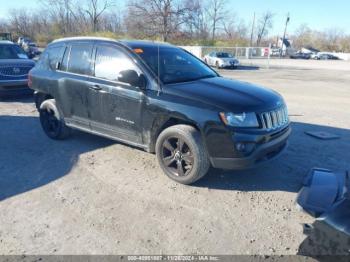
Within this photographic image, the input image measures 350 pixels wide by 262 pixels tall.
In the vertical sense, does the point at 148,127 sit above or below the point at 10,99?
above

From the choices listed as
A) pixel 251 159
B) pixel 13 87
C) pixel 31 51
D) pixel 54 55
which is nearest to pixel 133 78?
pixel 251 159

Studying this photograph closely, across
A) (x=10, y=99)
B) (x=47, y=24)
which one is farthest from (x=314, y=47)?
(x=10, y=99)

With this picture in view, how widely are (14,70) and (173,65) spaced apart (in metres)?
7.02

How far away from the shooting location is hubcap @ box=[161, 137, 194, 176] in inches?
162

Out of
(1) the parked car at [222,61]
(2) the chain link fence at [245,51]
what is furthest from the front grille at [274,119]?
(2) the chain link fence at [245,51]

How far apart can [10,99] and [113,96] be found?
722 centimetres

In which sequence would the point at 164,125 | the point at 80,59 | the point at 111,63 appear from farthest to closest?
the point at 80,59, the point at 111,63, the point at 164,125

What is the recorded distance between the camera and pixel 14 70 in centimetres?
975

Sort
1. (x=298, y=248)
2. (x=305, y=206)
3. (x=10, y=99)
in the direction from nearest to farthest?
1. (x=298, y=248)
2. (x=305, y=206)
3. (x=10, y=99)

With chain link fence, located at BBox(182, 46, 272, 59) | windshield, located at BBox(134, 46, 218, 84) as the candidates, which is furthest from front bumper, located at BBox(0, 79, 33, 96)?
chain link fence, located at BBox(182, 46, 272, 59)

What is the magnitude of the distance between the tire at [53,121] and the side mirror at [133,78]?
196 centimetres

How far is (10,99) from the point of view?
1026 cm

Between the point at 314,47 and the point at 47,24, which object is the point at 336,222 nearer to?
the point at 47,24

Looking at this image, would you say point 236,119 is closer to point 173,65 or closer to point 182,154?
point 182,154
